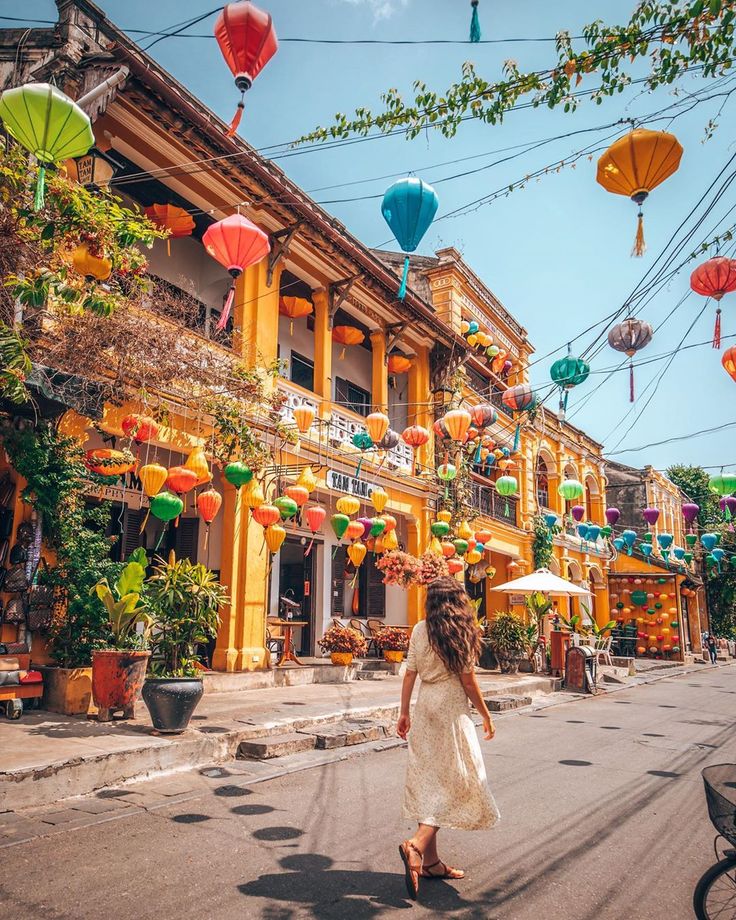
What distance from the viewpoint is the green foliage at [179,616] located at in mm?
7551

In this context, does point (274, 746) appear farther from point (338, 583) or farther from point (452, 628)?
point (338, 583)

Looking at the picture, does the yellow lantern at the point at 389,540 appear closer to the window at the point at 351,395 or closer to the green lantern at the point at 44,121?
the window at the point at 351,395

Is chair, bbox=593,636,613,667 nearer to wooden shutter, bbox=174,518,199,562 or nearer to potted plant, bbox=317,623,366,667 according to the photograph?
potted plant, bbox=317,623,366,667

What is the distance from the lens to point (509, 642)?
53.7 feet

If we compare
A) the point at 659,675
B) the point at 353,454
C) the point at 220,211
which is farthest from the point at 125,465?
the point at 659,675

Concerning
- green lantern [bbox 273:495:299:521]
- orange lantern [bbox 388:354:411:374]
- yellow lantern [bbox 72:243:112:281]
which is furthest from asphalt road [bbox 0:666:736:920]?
orange lantern [bbox 388:354:411:374]

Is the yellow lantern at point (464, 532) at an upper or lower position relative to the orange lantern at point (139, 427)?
lower

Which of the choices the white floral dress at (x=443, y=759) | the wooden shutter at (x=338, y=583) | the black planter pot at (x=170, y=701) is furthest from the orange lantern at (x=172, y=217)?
the white floral dress at (x=443, y=759)

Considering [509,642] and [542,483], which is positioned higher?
[542,483]

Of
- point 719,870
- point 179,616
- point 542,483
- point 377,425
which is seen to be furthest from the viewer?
point 542,483

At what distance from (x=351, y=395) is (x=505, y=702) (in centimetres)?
882

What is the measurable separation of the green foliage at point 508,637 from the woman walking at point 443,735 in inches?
507

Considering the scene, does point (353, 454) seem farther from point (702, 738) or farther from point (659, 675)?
point (659, 675)

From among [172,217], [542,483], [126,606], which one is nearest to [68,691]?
[126,606]
